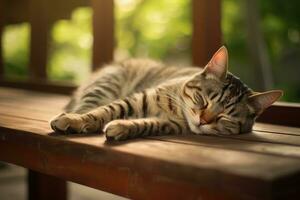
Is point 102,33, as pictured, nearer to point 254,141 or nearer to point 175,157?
point 254,141

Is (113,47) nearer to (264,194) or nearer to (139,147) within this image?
(139,147)

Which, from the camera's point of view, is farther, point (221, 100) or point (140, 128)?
point (221, 100)

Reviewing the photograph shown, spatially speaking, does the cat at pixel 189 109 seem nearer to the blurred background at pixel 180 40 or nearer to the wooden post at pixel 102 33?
the wooden post at pixel 102 33

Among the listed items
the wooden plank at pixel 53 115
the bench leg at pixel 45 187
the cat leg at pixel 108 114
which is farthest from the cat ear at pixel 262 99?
the bench leg at pixel 45 187

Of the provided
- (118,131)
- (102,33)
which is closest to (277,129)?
(118,131)

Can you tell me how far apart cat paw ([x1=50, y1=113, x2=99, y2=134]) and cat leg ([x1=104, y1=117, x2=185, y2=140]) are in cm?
15

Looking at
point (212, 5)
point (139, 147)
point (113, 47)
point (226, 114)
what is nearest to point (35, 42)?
point (113, 47)

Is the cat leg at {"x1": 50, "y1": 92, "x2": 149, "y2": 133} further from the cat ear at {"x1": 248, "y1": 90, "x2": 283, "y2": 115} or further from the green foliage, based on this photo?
the green foliage

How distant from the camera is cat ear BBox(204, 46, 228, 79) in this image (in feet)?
6.45

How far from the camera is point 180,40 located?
7504 mm

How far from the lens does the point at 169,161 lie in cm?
130

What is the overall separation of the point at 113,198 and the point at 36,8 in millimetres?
1750

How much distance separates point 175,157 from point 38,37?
10.0ft

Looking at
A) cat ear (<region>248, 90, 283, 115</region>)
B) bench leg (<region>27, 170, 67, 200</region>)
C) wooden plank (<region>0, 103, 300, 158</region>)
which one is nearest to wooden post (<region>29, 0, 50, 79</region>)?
bench leg (<region>27, 170, 67, 200</region>)
